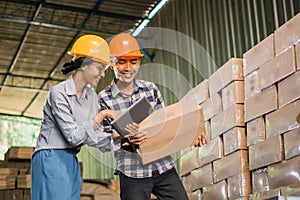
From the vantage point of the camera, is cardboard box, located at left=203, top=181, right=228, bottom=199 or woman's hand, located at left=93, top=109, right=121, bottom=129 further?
cardboard box, located at left=203, top=181, right=228, bottom=199

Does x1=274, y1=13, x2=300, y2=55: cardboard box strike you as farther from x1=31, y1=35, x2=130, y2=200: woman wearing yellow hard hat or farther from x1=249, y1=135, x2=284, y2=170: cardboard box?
x1=31, y1=35, x2=130, y2=200: woman wearing yellow hard hat

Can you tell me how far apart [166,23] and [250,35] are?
141 inches

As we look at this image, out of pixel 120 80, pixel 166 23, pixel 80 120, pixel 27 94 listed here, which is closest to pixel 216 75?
pixel 120 80

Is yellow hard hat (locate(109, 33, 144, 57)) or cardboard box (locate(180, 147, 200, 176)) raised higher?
yellow hard hat (locate(109, 33, 144, 57))

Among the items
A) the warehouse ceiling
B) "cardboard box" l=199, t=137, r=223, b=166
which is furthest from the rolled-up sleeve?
the warehouse ceiling

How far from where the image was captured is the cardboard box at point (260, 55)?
4832mm

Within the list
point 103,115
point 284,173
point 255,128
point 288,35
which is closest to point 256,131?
point 255,128

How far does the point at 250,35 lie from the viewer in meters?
7.57

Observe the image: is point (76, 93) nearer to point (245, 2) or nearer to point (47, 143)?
point (47, 143)

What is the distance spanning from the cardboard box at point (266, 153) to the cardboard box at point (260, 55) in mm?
669

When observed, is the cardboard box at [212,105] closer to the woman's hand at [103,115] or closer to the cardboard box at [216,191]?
the cardboard box at [216,191]

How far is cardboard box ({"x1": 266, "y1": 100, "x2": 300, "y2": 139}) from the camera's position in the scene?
4406mm

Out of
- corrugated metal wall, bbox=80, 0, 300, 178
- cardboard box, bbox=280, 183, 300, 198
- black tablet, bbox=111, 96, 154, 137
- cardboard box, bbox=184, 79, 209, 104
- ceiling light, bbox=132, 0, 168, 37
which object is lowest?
cardboard box, bbox=280, 183, 300, 198

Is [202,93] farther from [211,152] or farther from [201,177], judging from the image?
[201,177]
